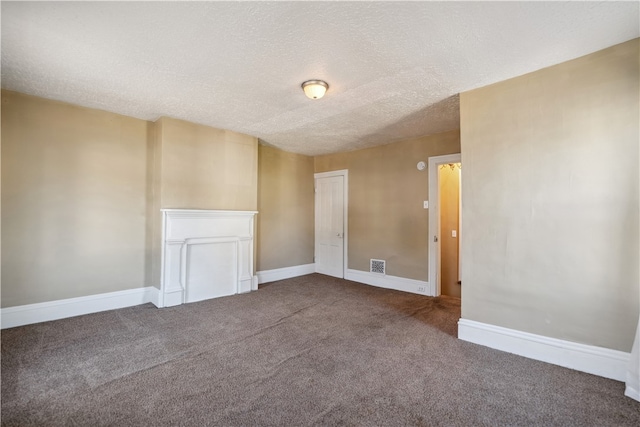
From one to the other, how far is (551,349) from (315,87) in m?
3.12

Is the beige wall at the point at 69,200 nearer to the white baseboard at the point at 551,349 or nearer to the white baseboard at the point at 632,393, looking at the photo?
the white baseboard at the point at 551,349

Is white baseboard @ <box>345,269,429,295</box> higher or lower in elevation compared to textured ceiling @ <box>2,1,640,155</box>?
lower

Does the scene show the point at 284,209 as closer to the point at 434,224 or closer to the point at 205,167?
the point at 205,167

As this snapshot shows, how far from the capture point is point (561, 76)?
239cm

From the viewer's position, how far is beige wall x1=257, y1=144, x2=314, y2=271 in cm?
529

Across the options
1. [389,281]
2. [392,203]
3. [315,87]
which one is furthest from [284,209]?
[315,87]

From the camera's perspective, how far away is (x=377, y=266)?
508 centimetres

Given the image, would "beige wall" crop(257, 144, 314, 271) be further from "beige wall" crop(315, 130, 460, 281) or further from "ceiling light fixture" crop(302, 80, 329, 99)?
"ceiling light fixture" crop(302, 80, 329, 99)

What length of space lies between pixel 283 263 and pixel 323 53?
4.06m

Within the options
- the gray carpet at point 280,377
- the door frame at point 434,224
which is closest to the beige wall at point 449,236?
the door frame at point 434,224

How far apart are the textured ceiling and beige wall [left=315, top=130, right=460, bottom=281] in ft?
4.13

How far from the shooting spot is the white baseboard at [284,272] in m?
5.20

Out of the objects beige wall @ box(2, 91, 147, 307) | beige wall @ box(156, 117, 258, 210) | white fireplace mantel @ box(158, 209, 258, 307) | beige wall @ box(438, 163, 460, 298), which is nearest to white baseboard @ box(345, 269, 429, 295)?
beige wall @ box(438, 163, 460, 298)

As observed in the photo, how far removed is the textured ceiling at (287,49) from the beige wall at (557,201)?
26 centimetres
